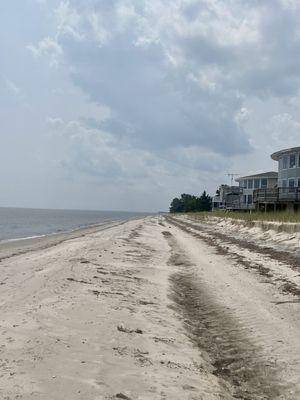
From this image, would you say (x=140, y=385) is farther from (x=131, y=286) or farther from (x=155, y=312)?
(x=131, y=286)

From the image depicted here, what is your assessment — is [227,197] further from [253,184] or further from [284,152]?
[284,152]

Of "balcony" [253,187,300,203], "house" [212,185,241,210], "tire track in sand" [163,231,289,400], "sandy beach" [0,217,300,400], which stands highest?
"house" [212,185,241,210]

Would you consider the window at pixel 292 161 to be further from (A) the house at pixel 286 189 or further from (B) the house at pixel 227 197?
(B) the house at pixel 227 197

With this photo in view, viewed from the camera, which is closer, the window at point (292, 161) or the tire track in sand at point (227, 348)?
the tire track in sand at point (227, 348)

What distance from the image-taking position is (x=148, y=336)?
7.18 m

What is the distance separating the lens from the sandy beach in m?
5.13

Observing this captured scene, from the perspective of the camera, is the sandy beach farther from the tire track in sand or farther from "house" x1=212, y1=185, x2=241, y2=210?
"house" x1=212, y1=185, x2=241, y2=210

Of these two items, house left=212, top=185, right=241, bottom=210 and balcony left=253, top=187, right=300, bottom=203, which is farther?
house left=212, top=185, right=241, bottom=210

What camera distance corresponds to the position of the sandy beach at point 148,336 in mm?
5133

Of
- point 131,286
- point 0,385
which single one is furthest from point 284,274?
point 0,385

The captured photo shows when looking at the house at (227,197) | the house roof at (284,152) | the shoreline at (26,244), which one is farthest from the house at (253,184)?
the shoreline at (26,244)

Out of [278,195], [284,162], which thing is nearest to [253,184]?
[284,162]

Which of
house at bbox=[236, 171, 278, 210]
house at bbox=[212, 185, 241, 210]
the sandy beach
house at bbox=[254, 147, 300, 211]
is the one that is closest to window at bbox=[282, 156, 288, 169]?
house at bbox=[254, 147, 300, 211]

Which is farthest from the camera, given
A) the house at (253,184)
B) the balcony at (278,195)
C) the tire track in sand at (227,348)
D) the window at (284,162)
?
the house at (253,184)
